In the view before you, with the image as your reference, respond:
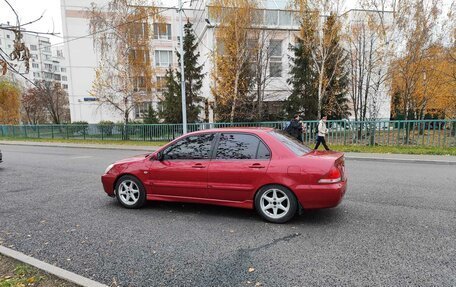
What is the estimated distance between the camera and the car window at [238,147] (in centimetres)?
474

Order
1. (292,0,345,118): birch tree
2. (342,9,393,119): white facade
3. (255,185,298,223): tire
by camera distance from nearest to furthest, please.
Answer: (255,185,298,223): tire < (342,9,393,119): white facade < (292,0,345,118): birch tree

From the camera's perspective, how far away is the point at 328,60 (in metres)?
21.0

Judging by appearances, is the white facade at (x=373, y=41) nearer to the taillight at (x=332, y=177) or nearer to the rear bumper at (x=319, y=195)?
the taillight at (x=332, y=177)

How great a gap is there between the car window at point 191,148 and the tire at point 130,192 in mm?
818

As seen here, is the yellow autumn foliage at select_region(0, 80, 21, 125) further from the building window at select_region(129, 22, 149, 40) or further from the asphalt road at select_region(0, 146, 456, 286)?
the asphalt road at select_region(0, 146, 456, 286)

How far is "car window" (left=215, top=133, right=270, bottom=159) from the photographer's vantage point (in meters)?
4.74

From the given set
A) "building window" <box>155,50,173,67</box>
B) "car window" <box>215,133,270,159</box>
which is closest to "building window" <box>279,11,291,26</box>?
"building window" <box>155,50,173,67</box>

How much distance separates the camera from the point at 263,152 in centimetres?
467

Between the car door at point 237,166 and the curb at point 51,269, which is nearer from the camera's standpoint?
the curb at point 51,269

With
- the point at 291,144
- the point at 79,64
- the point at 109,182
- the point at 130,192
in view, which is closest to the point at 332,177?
the point at 291,144

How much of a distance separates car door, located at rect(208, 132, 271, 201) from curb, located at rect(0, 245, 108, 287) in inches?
92.8

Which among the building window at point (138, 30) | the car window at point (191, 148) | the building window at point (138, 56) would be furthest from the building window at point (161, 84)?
the car window at point (191, 148)

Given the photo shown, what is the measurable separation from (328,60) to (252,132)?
18.6 meters

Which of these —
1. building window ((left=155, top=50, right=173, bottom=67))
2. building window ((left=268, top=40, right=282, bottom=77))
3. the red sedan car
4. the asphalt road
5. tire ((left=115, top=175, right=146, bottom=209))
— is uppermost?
building window ((left=155, top=50, right=173, bottom=67))
